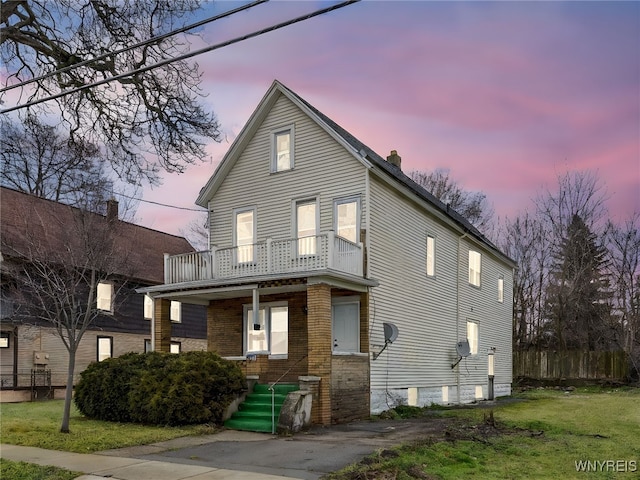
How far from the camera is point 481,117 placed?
19.8 m

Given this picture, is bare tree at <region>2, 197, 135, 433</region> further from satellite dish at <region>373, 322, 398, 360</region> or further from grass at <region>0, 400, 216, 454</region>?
satellite dish at <region>373, 322, 398, 360</region>

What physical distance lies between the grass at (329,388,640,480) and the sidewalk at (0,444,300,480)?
1.76 m

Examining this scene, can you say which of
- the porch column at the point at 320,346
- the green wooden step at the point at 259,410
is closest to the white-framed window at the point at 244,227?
the porch column at the point at 320,346

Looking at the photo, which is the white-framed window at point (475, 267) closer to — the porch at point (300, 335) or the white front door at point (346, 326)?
the white front door at point (346, 326)

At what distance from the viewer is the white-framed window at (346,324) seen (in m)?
18.3

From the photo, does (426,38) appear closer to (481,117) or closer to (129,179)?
(481,117)

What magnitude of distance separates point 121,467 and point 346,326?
374 inches

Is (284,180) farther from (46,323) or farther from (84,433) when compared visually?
(46,323)

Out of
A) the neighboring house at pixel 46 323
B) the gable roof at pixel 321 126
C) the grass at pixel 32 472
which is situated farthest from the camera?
the neighboring house at pixel 46 323

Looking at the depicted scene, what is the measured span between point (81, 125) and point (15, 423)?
7.31 m

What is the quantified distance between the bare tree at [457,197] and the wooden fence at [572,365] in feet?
49.4

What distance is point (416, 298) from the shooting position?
2141 cm

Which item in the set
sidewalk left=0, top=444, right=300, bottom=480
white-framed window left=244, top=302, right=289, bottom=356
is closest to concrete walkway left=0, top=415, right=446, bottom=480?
sidewalk left=0, top=444, right=300, bottom=480

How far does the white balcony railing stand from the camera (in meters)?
17.0
